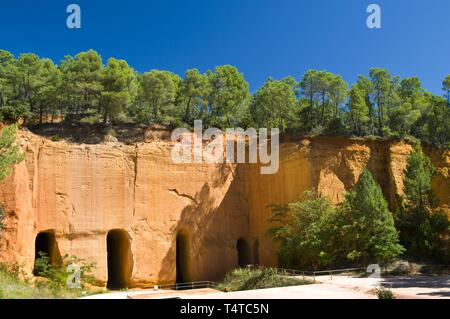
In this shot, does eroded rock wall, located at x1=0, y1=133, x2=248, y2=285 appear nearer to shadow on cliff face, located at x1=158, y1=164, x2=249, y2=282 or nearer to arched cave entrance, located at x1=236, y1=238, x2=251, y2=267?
shadow on cliff face, located at x1=158, y1=164, x2=249, y2=282

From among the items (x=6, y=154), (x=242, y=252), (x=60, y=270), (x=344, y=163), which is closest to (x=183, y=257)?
(x=242, y=252)

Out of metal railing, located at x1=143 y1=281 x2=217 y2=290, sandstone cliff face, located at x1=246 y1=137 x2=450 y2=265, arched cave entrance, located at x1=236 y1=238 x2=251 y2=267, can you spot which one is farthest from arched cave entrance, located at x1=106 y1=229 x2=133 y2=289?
arched cave entrance, located at x1=236 y1=238 x2=251 y2=267

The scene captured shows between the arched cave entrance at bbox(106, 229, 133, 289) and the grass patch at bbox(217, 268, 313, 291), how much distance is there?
682 centimetres

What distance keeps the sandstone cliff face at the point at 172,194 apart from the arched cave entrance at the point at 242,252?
638mm

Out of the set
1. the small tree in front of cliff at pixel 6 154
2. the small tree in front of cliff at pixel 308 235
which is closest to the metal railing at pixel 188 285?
the small tree in front of cliff at pixel 308 235

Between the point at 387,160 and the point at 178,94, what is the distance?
2420cm

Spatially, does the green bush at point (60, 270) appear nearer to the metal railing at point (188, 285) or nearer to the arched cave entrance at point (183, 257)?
the metal railing at point (188, 285)

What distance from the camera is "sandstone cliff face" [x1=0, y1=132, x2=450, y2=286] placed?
2675cm

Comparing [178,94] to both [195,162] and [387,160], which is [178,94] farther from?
[387,160]

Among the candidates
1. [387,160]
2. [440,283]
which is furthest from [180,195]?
[440,283]

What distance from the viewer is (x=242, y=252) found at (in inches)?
1377

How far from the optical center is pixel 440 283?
17.7 meters

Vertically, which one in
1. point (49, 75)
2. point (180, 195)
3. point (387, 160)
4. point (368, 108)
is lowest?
point (180, 195)

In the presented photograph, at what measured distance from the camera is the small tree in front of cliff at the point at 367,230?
2367 cm
